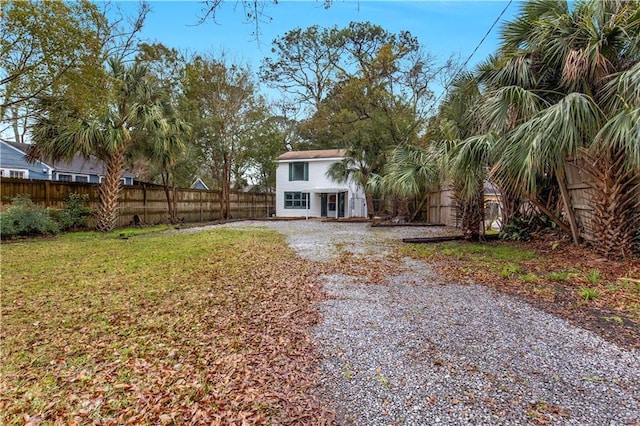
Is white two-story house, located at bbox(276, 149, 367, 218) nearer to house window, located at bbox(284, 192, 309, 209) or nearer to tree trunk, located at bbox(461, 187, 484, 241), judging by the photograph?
house window, located at bbox(284, 192, 309, 209)

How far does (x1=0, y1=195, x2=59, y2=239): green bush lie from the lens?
8547 millimetres

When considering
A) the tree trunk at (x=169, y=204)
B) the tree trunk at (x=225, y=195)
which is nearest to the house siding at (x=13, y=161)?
the tree trunk at (x=169, y=204)

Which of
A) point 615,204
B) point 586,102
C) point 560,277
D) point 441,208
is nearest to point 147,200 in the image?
point 441,208

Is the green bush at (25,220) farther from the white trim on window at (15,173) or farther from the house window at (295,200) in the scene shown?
the house window at (295,200)

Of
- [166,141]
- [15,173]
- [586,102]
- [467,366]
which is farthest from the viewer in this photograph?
[15,173]

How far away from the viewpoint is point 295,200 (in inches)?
884

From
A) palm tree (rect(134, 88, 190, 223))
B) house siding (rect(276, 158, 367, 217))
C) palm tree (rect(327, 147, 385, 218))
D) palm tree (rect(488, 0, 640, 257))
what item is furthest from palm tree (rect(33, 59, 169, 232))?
house siding (rect(276, 158, 367, 217))

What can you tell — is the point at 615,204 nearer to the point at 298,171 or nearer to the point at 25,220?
the point at 25,220

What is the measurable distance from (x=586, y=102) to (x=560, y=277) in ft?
8.87

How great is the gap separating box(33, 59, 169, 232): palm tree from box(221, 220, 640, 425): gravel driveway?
9.72 m

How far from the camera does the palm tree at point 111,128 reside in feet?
32.6

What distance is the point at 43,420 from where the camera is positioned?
195 centimetres

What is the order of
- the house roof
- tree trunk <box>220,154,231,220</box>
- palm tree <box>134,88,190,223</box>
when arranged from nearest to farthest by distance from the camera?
palm tree <box>134,88,190,223</box>
tree trunk <box>220,154,231,220</box>
the house roof

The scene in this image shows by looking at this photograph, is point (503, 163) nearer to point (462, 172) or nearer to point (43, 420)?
point (462, 172)
